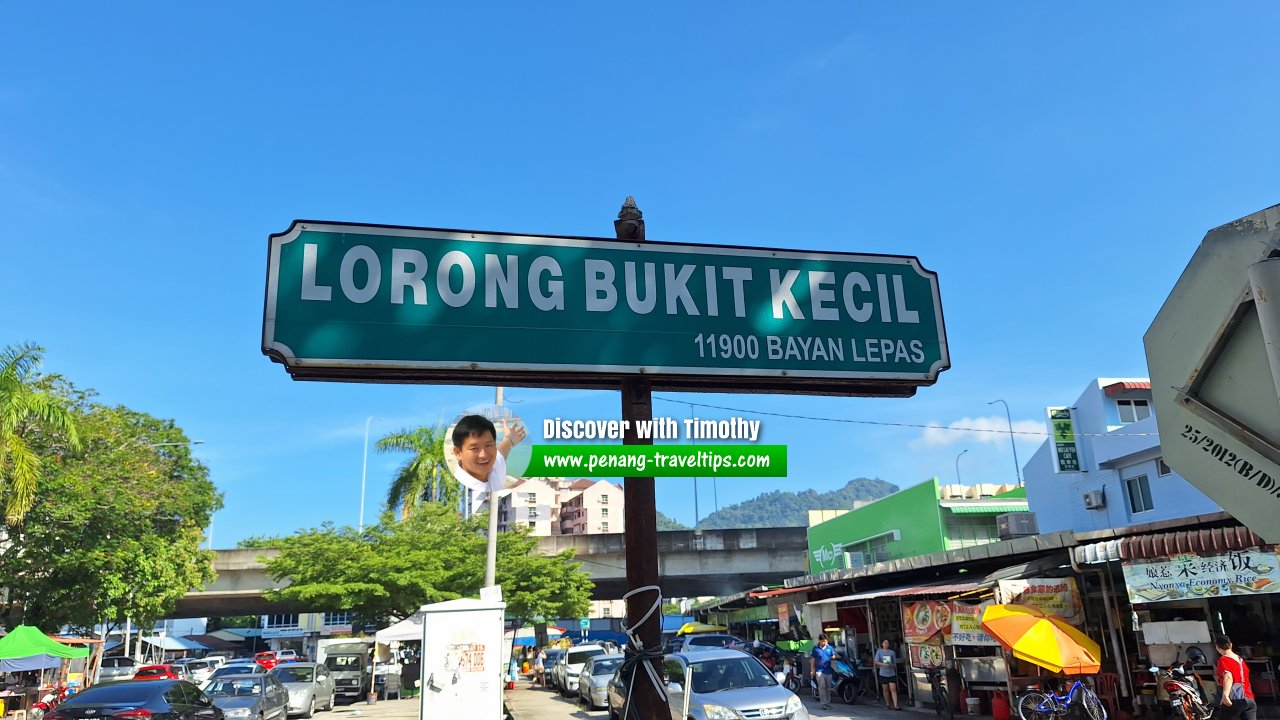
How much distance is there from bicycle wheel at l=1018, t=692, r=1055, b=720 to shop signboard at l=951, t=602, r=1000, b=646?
120 cm

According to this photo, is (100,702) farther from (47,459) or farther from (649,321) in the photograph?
(47,459)

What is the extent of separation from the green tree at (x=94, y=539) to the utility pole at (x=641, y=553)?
74.6ft

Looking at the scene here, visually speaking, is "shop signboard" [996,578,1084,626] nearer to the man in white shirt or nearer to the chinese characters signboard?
the man in white shirt

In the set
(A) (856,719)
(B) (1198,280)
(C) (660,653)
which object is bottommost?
(A) (856,719)

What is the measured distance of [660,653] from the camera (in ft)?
12.1

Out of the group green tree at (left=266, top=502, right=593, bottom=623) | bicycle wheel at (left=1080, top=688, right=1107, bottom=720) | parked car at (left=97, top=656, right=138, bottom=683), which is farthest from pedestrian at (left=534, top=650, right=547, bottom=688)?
bicycle wheel at (left=1080, top=688, right=1107, bottom=720)

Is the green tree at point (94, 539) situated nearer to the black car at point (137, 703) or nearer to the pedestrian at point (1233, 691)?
the black car at point (137, 703)

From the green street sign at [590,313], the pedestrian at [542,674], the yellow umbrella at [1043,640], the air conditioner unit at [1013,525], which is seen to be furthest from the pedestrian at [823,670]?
the green street sign at [590,313]

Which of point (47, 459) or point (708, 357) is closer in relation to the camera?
point (708, 357)

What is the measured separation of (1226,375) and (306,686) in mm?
23062

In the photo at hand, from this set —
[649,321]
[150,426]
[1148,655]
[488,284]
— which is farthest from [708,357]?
[150,426]

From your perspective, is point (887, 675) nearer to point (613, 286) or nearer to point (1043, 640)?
point (1043, 640)

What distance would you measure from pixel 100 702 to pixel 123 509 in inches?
575

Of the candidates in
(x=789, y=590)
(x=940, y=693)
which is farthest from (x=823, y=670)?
(x=789, y=590)
